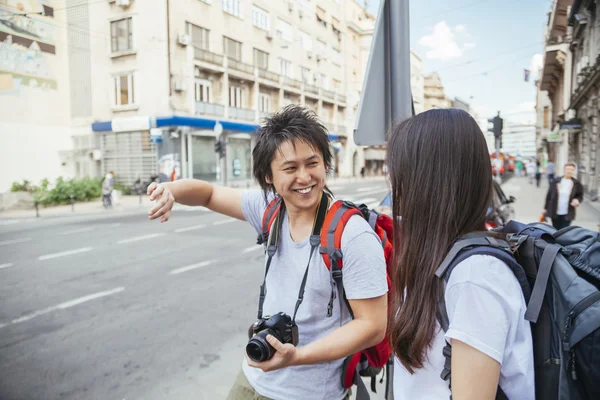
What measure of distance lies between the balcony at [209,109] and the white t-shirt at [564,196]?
11758 mm

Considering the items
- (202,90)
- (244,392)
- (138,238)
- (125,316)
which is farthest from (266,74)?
(244,392)

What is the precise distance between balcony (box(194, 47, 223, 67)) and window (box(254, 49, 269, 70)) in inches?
46.8

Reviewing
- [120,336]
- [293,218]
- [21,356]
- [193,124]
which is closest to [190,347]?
[120,336]

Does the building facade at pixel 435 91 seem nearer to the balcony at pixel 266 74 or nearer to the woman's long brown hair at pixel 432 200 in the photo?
the balcony at pixel 266 74

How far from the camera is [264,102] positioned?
18516 millimetres

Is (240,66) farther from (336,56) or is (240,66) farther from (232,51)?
(336,56)

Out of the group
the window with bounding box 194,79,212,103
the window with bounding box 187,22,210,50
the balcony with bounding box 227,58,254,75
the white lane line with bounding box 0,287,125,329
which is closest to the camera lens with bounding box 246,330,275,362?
the white lane line with bounding box 0,287,125,329

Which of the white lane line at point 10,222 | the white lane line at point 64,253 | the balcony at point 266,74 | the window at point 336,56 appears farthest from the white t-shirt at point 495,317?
the white lane line at point 10,222

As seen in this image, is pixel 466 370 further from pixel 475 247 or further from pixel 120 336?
pixel 120 336

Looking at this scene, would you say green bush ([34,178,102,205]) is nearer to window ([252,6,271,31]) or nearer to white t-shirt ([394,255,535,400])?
window ([252,6,271,31])

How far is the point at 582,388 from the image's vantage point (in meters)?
0.93

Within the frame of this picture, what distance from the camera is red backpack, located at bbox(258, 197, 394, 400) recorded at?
1.60 m

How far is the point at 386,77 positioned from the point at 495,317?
197 cm

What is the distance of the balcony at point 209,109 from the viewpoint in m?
15.6
